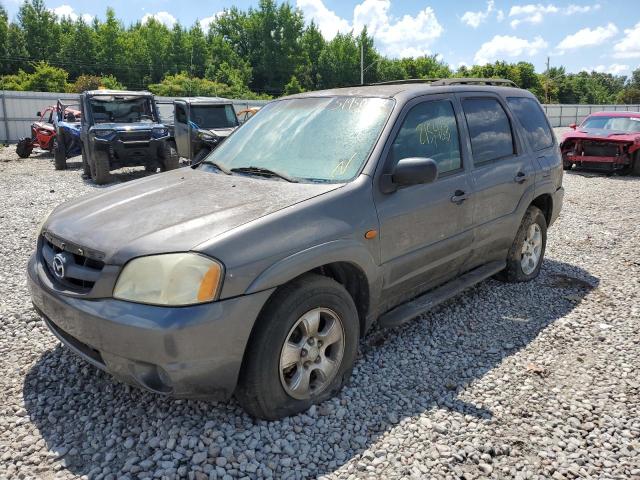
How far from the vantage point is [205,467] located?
8.28 feet

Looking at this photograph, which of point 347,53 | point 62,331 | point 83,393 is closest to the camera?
point 62,331

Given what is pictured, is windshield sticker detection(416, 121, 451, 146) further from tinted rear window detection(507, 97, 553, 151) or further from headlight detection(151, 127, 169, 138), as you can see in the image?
headlight detection(151, 127, 169, 138)

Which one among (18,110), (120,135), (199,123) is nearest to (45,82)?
(18,110)

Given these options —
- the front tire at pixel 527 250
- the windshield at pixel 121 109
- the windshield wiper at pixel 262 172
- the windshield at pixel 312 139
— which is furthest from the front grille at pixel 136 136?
the front tire at pixel 527 250

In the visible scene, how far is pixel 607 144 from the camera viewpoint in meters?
12.9

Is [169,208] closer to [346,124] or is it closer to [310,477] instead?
[346,124]

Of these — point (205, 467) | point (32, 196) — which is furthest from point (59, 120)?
point (205, 467)

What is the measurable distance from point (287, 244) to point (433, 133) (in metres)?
1.65

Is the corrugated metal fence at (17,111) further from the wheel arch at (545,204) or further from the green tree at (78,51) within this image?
the green tree at (78,51)

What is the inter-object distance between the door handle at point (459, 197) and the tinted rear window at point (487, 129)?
380mm

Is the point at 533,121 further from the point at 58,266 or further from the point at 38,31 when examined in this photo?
the point at 38,31

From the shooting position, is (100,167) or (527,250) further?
(100,167)

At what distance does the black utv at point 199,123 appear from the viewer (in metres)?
13.6

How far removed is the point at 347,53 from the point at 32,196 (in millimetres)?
74921
